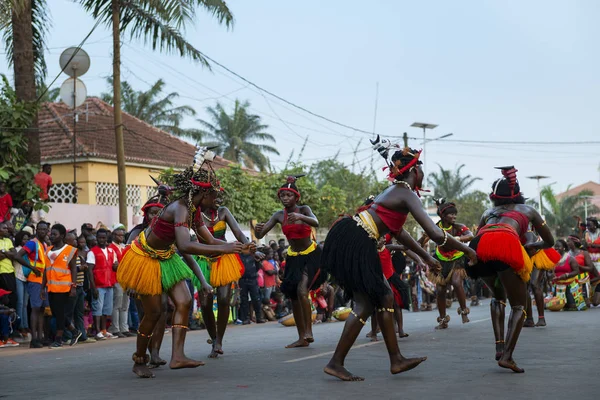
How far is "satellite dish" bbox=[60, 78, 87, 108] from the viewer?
22938mm

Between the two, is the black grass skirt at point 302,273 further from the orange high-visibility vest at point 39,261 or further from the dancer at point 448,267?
the orange high-visibility vest at point 39,261

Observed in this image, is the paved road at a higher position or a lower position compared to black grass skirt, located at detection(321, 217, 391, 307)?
lower

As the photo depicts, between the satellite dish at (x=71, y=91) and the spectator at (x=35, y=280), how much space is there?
965 cm

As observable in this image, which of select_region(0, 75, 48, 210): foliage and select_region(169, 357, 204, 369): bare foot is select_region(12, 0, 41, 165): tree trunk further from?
select_region(169, 357, 204, 369): bare foot

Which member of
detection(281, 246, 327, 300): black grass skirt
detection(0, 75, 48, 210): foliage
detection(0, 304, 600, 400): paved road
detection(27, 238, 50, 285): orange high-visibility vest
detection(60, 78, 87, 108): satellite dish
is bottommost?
detection(0, 304, 600, 400): paved road

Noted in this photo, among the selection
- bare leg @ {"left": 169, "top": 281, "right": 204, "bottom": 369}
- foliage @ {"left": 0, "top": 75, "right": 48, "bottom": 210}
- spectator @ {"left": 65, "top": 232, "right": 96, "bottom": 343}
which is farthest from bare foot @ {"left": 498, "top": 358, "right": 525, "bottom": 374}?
foliage @ {"left": 0, "top": 75, "right": 48, "bottom": 210}

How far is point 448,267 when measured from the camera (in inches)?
547

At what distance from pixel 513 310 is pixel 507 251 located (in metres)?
0.55

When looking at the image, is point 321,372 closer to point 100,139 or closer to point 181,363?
point 181,363

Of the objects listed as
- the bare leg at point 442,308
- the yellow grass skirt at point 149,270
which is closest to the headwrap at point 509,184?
the yellow grass skirt at point 149,270

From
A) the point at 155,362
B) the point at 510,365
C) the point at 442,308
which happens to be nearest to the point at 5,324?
the point at 155,362

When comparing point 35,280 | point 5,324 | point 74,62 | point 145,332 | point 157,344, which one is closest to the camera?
point 145,332

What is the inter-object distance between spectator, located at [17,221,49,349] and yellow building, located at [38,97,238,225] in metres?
12.7

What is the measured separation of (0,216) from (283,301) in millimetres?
7326
